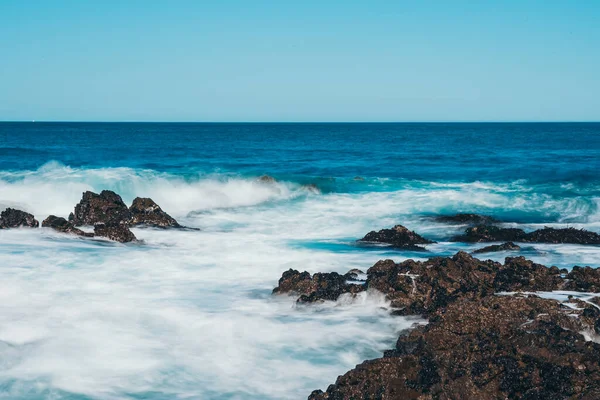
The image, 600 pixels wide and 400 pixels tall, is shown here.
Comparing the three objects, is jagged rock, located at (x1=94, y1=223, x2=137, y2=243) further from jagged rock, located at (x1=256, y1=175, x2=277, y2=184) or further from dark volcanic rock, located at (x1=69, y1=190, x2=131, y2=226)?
jagged rock, located at (x1=256, y1=175, x2=277, y2=184)

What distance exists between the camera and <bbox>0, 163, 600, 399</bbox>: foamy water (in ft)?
20.5

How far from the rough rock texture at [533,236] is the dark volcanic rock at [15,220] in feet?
32.4

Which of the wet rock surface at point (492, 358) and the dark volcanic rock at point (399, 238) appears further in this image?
the dark volcanic rock at point (399, 238)

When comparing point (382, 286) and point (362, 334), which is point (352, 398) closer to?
point (362, 334)

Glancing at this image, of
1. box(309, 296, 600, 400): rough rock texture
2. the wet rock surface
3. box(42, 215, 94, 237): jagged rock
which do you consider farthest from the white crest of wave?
box(309, 296, 600, 400): rough rock texture

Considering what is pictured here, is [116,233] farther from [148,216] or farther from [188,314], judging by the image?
[188,314]

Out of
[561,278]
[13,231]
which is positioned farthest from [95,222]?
[561,278]

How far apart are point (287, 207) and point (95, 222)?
30.7ft

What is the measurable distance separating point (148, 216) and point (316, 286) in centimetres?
752

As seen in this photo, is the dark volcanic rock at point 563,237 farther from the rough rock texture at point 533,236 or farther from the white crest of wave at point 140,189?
the white crest of wave at point 140,189

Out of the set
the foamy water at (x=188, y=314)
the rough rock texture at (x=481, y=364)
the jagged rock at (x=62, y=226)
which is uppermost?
the rough rock texture at (x=481, y=364)

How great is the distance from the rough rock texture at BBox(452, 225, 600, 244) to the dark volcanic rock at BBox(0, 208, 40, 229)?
9.87 meters

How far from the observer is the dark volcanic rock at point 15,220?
43.7 ft

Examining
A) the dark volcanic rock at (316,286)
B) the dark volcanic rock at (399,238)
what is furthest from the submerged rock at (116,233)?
the dark volcanic rock at (399,238)
